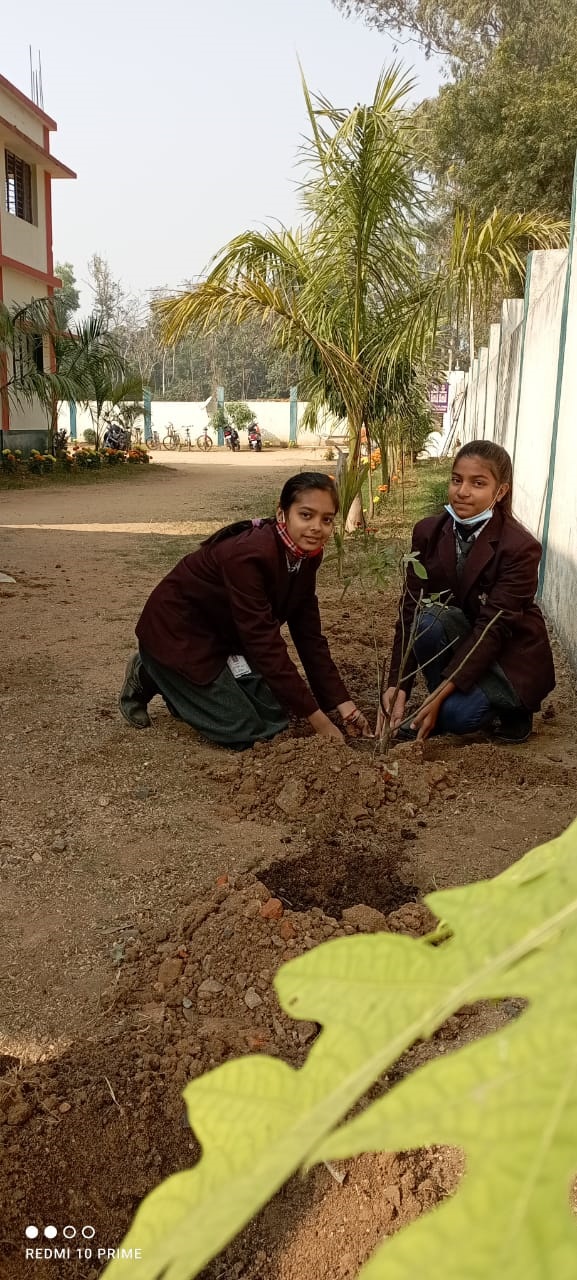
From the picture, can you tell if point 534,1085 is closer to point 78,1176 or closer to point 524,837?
point 78,1176

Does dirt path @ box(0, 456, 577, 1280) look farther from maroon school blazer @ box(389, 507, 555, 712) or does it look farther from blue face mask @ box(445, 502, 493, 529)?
blue face mask @ box(445, 502, 493, 529)

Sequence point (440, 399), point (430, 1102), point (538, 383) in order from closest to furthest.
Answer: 1. point (430, 1102)
2. point (538, 383)
3. point (440, 399)

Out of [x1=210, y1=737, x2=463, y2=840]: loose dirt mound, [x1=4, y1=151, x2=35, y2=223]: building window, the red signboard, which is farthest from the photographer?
the red signboard

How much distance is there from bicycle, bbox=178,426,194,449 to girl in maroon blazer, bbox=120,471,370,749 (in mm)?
28931

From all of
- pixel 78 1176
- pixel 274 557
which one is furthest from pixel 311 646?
pixel 78 1176

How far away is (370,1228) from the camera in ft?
4.80

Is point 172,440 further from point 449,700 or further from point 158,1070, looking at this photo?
point 158,1070

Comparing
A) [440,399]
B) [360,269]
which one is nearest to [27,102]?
[440,399]

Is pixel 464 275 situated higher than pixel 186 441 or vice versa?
pixel 464 275

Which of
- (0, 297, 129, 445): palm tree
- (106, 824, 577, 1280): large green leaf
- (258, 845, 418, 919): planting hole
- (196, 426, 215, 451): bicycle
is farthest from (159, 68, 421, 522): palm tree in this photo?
A: (196, 426, 215, 451): bicycle

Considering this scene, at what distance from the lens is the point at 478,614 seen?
345cm

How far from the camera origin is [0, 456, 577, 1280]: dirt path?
157cm

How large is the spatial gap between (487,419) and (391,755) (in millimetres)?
7956

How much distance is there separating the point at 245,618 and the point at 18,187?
16194 mm
